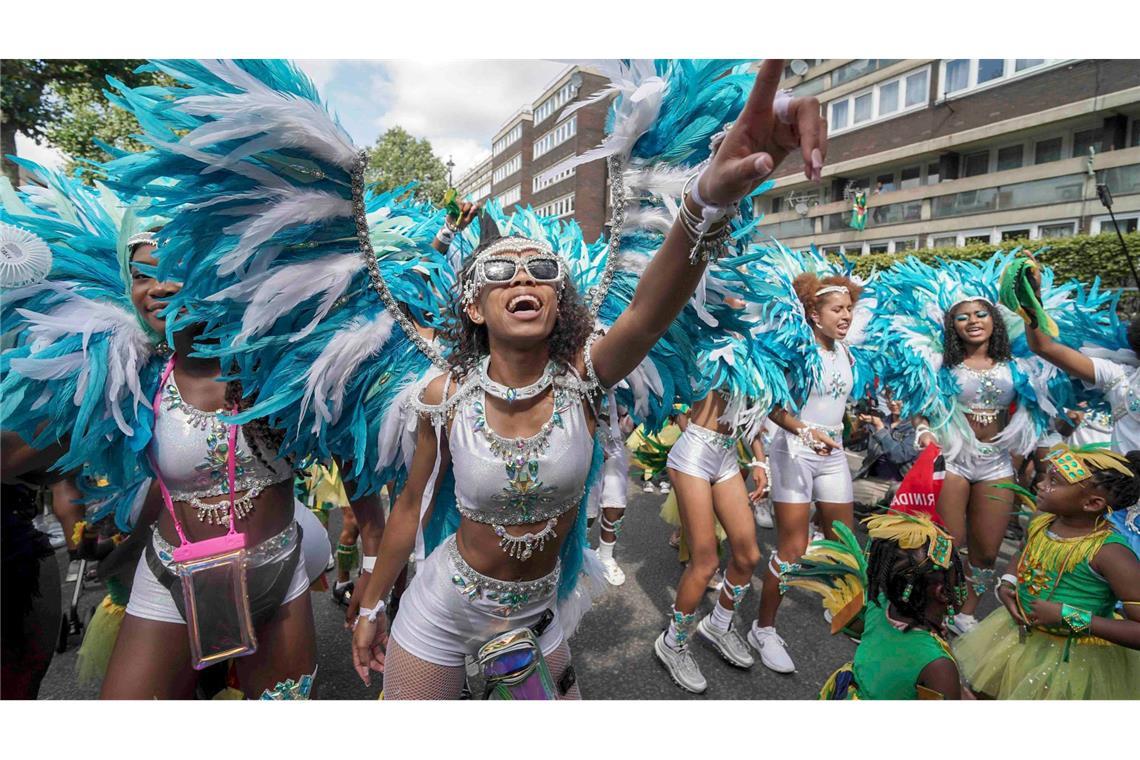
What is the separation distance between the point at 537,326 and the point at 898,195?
2370 centimetres

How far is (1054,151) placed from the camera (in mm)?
17219

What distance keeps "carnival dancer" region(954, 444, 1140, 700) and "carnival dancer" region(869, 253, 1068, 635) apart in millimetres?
1261

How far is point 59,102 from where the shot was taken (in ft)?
15.8

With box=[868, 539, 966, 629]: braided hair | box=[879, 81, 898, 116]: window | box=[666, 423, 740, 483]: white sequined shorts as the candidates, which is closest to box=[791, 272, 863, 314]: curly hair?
box=[666, 423, 740, 483]: white sequined shorts

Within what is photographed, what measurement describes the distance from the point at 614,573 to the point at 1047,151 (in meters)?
20.3

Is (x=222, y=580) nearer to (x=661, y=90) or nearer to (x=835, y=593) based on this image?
(x=661, y=90)

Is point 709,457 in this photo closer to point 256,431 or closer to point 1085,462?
point 1085,462

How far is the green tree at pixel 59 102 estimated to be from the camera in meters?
2.47

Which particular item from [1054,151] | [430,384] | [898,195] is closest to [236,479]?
[430,384]

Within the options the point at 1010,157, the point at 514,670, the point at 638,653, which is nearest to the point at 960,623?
the point at 638,653

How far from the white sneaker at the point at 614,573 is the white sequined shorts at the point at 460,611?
103 inches

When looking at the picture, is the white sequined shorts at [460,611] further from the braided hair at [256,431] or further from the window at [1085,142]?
the window at [1085,142]

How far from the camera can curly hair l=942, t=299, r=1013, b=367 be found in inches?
157

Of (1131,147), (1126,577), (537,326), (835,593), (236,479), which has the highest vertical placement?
(1131,147)
